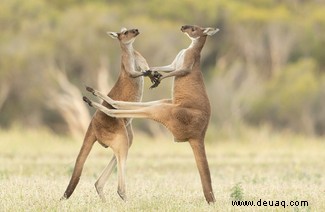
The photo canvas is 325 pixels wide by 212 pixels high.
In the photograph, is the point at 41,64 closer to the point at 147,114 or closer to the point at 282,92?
the point at 282,92

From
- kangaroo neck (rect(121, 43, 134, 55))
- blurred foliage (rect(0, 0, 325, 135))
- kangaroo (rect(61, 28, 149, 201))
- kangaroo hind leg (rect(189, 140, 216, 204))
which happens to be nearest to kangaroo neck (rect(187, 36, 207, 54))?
kangaroo (rect(61, 28, 149, 201))

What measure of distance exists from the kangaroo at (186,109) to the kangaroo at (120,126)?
0.76ft

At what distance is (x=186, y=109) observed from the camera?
989 centimetres

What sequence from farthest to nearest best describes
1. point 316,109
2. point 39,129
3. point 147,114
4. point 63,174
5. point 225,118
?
point 316,109
point 39,129
point 225,118
point 63,174
point 147,114

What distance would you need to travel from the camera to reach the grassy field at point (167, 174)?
9.94 meters

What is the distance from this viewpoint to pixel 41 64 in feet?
96.1

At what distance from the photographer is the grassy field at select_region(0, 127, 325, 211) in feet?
32.6

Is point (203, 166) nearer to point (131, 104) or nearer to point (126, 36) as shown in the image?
point (131, 104)

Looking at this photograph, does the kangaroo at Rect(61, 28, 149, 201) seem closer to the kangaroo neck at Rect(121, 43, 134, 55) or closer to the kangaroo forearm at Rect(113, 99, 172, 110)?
the kangaroo neck at Rect(121, 43, 134, 55)

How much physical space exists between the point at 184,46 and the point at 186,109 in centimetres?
2063

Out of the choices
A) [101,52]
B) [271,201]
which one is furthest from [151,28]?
[271,201]

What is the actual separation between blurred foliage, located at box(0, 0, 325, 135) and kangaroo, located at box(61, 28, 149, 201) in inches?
597

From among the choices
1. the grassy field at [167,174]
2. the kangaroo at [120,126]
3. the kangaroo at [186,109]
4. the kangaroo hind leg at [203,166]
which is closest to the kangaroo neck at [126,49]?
the kangaroo at [120,126]

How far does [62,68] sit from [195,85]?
19.9 meters
